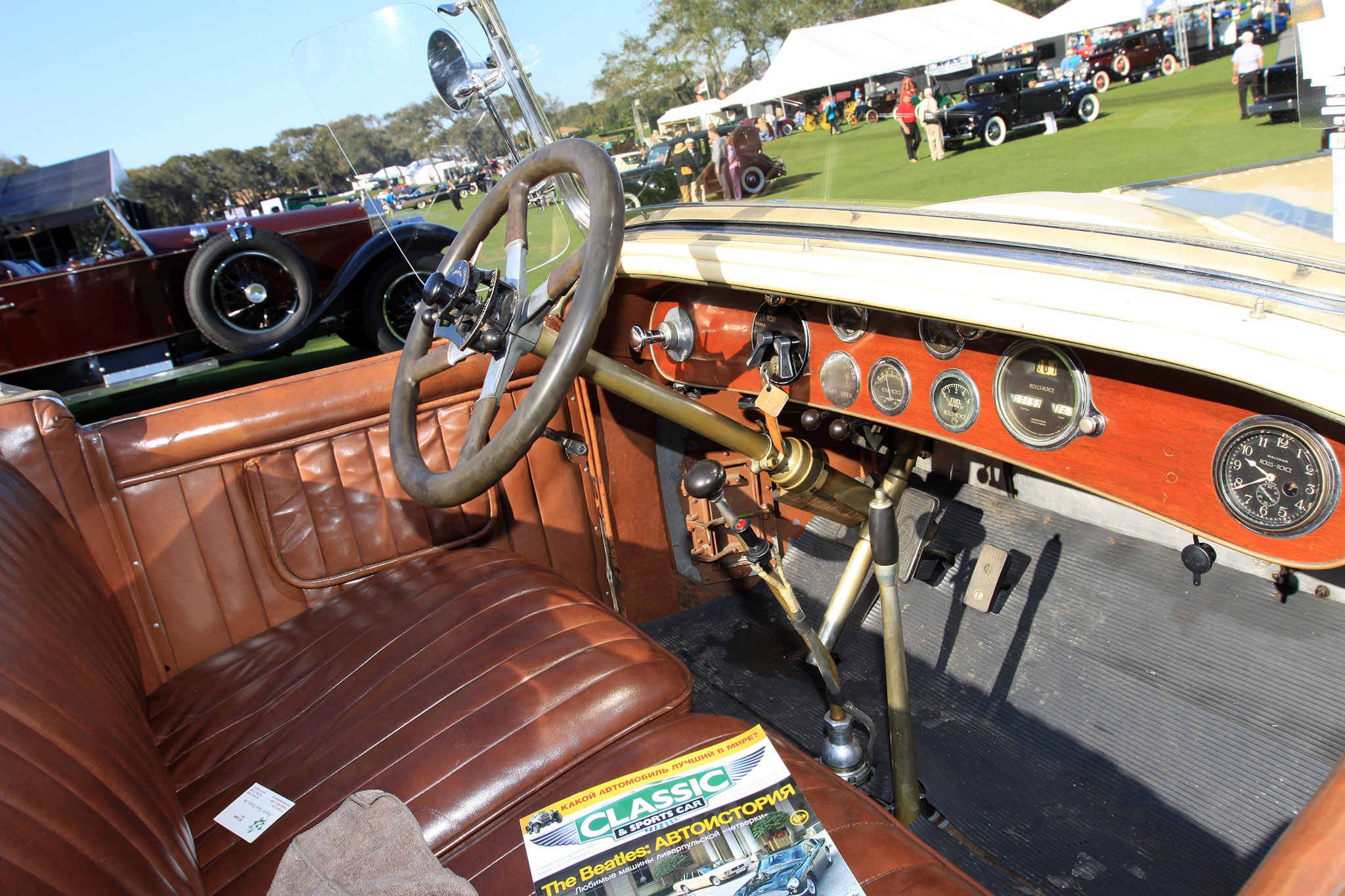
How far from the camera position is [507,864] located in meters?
1.12

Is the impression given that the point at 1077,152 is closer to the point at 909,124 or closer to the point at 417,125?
the point at 909,124

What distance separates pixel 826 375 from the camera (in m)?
1.75

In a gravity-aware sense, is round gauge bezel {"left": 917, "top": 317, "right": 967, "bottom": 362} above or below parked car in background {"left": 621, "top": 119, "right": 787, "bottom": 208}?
below

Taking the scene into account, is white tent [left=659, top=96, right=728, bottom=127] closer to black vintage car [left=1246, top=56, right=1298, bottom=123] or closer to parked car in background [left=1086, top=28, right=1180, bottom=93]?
parked car in background [left=1086, top=28, right=1180, bottom=93]

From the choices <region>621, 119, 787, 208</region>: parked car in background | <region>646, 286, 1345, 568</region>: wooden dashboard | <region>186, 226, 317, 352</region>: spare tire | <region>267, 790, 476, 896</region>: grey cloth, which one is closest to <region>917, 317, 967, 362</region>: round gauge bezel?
<region>646, 286, 1345, 568</region>: wooden dashboard

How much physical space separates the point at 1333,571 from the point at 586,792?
1.62 meters

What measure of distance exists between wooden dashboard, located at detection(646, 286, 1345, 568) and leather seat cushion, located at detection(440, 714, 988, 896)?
24.8 inches

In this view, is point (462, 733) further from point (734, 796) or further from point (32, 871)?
point (32, 871)

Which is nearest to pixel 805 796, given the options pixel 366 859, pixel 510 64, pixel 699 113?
pixel 366 859

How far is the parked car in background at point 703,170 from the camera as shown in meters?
1.56

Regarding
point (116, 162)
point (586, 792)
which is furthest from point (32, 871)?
point (116, 162)

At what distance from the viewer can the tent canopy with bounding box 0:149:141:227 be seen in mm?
6680

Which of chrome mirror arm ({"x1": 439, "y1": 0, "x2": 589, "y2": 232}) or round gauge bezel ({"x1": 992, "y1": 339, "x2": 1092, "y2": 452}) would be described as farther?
chrome mirror arm ({"x1": 439, "y1": 0, "x2": 589, "y2": 232})

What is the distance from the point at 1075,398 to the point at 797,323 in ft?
2.01
